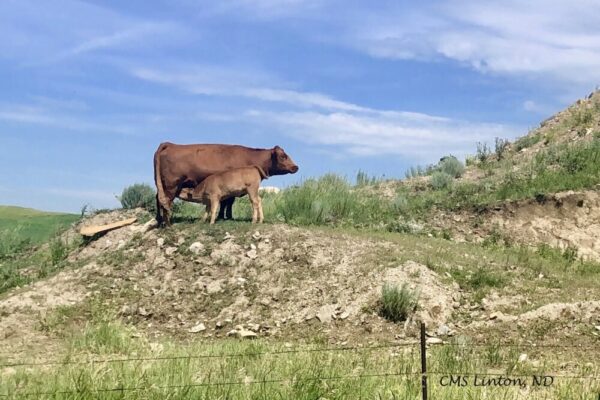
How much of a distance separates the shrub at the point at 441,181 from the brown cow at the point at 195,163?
7.54m

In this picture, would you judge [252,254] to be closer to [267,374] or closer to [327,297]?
[327,297]

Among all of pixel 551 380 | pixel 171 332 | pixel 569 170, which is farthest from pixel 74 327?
pixel 569 170

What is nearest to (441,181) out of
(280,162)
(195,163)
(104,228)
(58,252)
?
(280,162)

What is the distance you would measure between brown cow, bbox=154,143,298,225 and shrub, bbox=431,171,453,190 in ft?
24.7

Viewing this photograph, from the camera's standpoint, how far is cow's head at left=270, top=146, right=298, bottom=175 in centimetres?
1756

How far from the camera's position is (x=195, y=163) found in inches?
683

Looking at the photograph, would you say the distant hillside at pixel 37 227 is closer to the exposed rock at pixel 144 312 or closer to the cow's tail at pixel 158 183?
the cow's tail at pixel 158 183

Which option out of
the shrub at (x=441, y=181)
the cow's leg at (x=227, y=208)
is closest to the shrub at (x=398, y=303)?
the cow's leg at (x=227, y=208)

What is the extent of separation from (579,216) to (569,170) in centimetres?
258

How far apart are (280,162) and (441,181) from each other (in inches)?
310

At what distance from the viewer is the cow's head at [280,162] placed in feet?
57.6

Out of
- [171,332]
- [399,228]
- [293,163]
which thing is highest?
[293,163]

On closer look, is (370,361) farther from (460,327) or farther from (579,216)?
(579,216)

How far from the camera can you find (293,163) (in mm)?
17891
